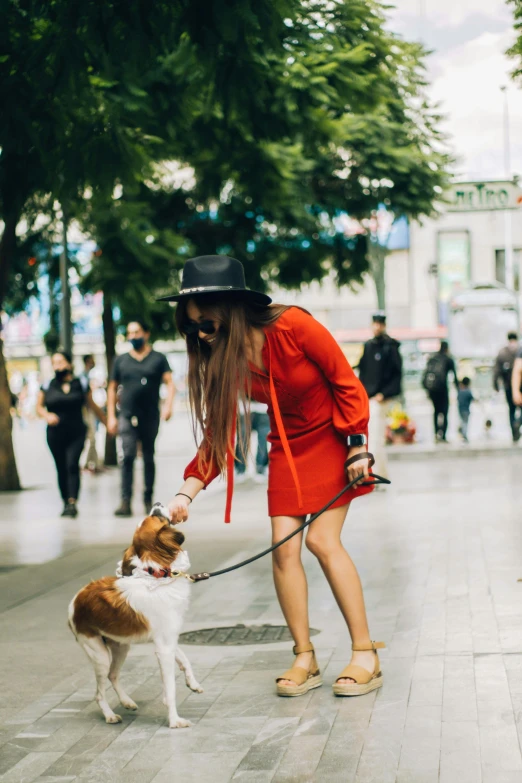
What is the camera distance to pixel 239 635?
6.46 meters

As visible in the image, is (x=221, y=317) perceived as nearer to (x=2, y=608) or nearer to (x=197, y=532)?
(x=2, y=608)

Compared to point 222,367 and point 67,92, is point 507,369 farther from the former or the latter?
point 222,367

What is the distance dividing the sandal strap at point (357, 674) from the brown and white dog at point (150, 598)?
722mm

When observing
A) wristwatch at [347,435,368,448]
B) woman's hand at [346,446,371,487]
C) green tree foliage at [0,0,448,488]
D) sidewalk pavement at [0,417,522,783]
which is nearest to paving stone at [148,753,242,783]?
sidewalk pavement at [0,417,522,783]

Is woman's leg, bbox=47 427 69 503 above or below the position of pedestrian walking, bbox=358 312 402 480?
below

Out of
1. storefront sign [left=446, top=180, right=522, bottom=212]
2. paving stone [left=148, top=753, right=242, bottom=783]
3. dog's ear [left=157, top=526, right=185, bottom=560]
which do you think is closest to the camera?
paving stone [left=148, top=753, right=242, bottom=783]

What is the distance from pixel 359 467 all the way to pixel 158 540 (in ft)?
3.22

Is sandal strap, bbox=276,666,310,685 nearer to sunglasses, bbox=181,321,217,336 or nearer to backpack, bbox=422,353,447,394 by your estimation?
sunglasses, bbox=181,321,217,336

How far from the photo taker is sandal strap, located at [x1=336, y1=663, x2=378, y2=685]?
5031mm

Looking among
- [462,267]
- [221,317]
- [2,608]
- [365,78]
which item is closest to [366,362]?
[365,78]

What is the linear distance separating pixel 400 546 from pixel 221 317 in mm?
4899

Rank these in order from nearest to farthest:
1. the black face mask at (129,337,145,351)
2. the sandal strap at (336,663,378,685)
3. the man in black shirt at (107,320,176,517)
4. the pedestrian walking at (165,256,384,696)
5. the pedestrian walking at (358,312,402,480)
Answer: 1. the pedestrian walking at (165,256,384,696)
2. the sandal strap at (336,663,378,685)
3. the man in black shirt at (107,320,176,517)
4. the black face mask at (129,337,145,351)
5. the pedestrian walking at (358,312,402,480)

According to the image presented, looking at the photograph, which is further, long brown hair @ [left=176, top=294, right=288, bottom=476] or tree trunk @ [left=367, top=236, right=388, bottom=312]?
tree trunk @ [left=367, top=236, right=388, bottom=312]

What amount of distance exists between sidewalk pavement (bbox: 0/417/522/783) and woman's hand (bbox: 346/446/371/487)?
0.89 metres
